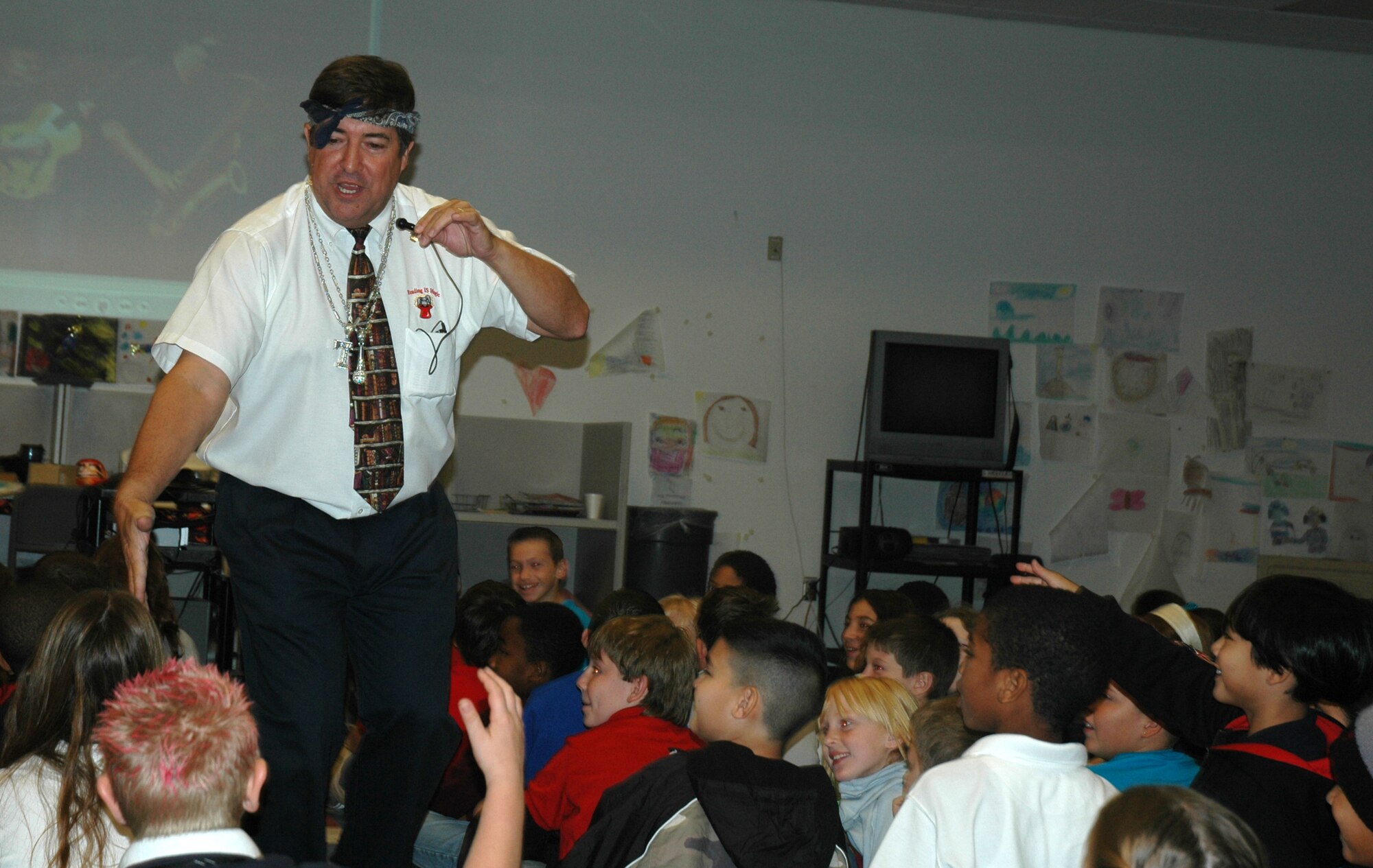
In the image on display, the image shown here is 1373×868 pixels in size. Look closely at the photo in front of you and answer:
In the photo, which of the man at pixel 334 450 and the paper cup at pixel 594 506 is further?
the paper cup at pixel 594 506

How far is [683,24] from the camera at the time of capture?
20.4ft

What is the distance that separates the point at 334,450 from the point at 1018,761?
1062 mm

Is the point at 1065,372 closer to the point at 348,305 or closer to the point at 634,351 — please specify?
the point at 634,351

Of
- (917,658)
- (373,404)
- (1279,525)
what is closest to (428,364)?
(373,404)

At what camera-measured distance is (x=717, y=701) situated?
234 centimetres

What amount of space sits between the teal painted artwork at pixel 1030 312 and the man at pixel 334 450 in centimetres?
496

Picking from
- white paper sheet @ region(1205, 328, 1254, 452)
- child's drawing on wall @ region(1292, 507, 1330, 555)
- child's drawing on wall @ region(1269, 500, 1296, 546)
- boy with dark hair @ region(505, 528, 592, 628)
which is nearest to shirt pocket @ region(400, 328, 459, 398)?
boy with dark hair @ region(505, 528, 592, 628)

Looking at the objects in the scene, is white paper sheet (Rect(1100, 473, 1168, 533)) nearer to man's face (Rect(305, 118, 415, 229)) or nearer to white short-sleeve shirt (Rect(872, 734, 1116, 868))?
white short-sleeve shirt (Rect(872, 734, 1116, 868))

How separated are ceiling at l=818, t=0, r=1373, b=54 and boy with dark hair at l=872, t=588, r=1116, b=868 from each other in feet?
16.6

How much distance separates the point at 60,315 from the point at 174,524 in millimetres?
1678

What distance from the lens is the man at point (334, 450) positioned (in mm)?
1788

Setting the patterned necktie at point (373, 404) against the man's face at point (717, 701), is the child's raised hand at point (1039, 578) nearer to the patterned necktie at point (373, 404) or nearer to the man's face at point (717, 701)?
the man's face at point (717, 701)

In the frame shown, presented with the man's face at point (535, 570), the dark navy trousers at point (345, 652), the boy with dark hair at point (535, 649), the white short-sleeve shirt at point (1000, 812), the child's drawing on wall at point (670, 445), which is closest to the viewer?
the white short-sleeve shirt at point (1000, 812)

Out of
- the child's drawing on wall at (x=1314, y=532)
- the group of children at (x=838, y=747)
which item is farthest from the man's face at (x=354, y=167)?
the child's drawing on wall at (x=1314, y=532)
